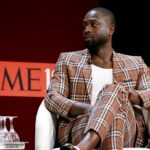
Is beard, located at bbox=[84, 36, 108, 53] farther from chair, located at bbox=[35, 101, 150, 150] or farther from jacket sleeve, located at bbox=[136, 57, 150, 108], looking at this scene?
chair, located at bbox=[35, 101, 150, 150]

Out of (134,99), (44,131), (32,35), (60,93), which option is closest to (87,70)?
(60,93)

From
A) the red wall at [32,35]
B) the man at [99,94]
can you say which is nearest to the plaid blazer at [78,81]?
the man at [99,94]

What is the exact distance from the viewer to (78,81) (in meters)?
2.44

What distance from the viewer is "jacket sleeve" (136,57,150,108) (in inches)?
93.5

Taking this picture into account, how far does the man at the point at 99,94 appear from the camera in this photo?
2.01 metres

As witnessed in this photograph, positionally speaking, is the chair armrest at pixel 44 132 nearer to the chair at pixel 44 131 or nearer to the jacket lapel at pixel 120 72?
the chair at pixel 44 131

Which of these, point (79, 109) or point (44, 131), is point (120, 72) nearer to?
point (79, 109)

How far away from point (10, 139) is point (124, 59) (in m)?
0.69

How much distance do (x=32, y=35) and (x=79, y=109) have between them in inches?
80.2

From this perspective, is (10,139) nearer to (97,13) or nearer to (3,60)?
(97,13)

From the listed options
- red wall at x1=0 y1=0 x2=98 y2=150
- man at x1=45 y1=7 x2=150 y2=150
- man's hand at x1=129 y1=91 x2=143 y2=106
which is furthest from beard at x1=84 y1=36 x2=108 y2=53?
red wall at x1=0 y1=0 x2=98 y2=150

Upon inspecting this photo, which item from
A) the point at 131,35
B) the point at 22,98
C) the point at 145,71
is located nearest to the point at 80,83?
the point at 145,71

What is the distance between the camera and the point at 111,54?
2615mm

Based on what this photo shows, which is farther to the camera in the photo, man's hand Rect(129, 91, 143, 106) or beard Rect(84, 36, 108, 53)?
beard Rect(84, 36, 108, 53)
